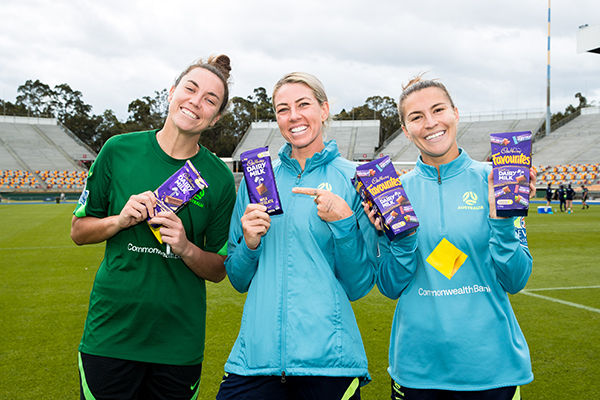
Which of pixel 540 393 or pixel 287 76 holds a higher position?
pixel 287 76

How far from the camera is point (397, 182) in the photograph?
6.70ft

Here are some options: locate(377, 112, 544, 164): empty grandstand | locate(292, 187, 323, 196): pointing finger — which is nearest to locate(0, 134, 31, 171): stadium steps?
locate(377, 112, 544, 164): empty grandstand

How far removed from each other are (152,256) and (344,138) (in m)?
56.2

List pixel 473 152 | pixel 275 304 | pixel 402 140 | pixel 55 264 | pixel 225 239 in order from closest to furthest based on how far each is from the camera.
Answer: pixel 275 304
pixel 225 239
pixel 55 264
pixel 473 152
pixel 402 140

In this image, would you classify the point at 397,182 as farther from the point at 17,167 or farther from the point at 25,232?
the point at 17,167

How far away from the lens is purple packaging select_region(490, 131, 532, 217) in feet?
6.56

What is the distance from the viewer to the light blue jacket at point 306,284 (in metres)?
1.94

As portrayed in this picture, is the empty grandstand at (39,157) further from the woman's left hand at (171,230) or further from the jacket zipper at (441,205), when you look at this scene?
the jacket zipper at (441,205)

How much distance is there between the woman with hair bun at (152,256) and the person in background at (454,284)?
3.14 feet

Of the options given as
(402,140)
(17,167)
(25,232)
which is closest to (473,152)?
(402,140)

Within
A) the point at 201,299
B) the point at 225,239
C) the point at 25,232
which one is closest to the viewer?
the point at 201,299

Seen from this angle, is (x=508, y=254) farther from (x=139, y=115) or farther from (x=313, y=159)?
(x=139, y=115)

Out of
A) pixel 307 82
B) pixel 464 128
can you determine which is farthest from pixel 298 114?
pixel 464 128

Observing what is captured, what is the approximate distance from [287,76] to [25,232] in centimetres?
1489
